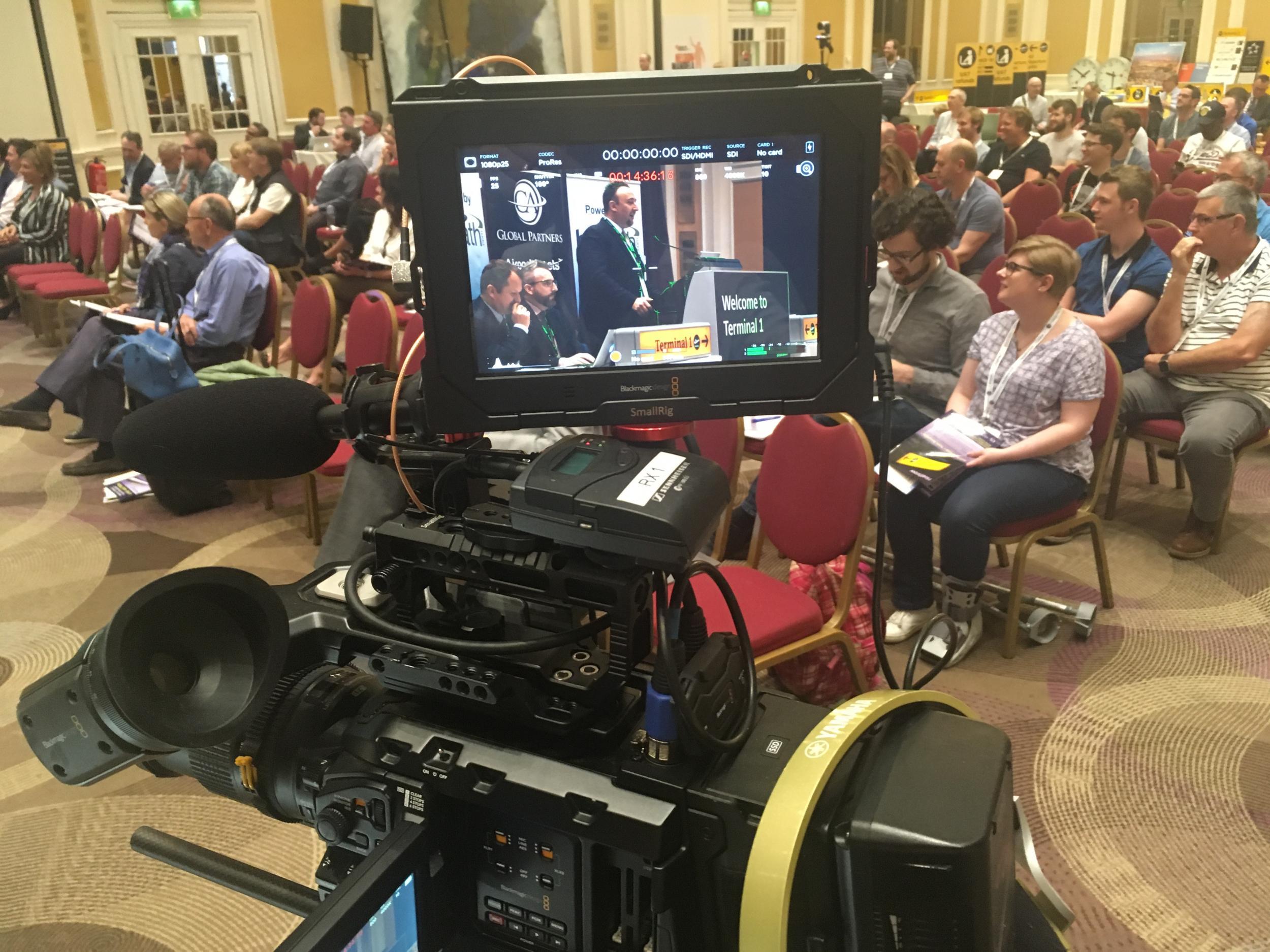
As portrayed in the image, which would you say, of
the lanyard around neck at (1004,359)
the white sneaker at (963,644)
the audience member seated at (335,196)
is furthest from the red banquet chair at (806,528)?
the audience member seated at (335,196)

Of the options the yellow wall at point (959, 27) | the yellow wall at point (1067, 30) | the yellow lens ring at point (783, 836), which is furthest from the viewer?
the yellow wall at point (959, 27)

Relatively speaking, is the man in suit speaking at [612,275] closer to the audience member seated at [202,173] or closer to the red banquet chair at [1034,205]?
the red banquet chair at [1034,205]

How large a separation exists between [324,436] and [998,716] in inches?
82.9

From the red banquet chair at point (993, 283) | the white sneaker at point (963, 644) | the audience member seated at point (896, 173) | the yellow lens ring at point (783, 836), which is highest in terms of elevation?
the audience member seated at point (896, 173)

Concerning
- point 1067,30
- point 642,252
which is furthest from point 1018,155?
point 1067,30

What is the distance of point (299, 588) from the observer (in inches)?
40.7

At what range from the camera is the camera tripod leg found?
39.4 inches

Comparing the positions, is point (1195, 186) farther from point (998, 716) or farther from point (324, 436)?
point (324, 436)

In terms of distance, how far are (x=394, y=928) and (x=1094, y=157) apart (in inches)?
250

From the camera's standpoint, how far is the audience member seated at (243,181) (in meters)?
6.57

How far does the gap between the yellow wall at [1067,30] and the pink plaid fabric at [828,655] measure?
16.7m

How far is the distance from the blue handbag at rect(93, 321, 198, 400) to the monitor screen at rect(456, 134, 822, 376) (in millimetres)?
3144

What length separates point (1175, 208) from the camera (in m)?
5.68

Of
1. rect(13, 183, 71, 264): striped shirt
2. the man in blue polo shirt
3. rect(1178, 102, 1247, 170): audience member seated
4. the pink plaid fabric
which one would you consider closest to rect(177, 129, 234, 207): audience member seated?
rect(13, 183, 71, 264): striped shirt
